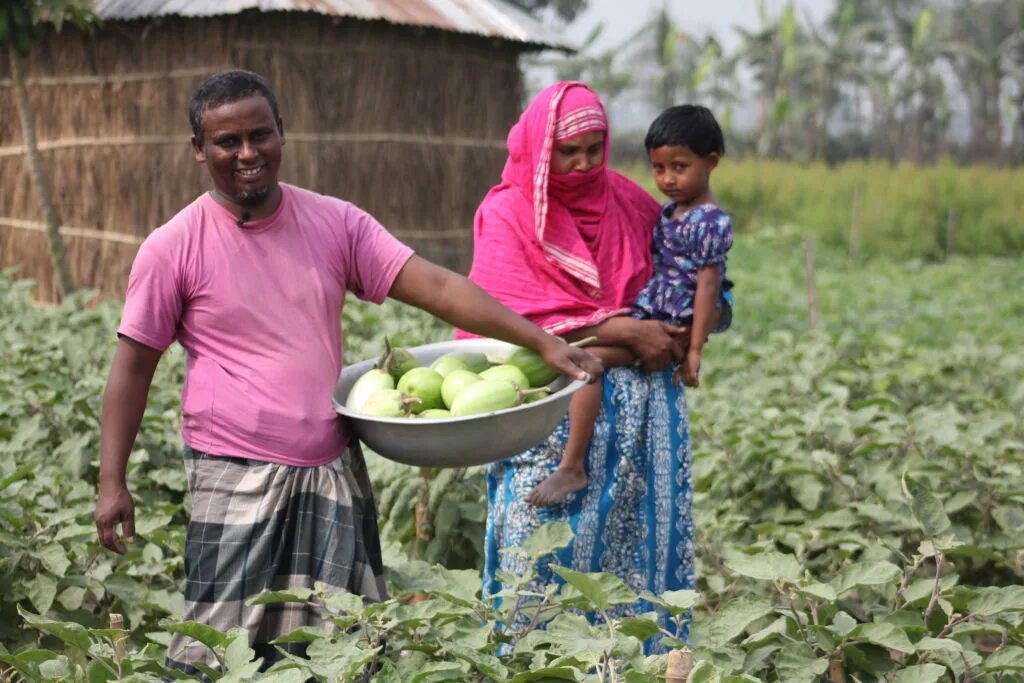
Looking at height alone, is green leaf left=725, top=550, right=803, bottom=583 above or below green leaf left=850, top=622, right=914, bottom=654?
above

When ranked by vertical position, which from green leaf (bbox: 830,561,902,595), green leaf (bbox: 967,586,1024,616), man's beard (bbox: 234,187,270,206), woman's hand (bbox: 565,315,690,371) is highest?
man's beard (bbox: 234,187,270,206)

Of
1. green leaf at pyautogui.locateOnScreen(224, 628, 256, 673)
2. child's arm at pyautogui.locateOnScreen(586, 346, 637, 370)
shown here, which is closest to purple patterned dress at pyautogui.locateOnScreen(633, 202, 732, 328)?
child's arm at pyautogui.locateOnScreen(586, 346, 637, 370)

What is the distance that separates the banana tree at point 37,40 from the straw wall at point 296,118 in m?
0.22

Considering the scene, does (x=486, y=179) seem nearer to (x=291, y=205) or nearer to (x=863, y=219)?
(x=291, y=205)

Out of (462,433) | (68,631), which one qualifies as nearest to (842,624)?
(462,433)

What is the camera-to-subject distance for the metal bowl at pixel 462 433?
7.14ft

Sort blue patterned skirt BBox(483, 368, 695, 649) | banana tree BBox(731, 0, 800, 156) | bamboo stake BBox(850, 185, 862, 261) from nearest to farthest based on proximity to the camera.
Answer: blue patterned skirt BBox(483, 368, 695, 649) < bamboo stake BBox(850, 185, 862, 261) < banana tree BBox(731, 0, 800, 156)

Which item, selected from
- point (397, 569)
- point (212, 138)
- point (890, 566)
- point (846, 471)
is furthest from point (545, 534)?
point (846, 471)

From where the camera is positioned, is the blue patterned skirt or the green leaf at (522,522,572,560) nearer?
the green leaf at (522,522,572,560)

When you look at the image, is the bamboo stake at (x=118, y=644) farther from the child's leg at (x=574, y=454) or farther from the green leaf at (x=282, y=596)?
the child's leg at (x=574, y=454)

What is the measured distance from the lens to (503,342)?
2609mm

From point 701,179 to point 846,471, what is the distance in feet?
5.22

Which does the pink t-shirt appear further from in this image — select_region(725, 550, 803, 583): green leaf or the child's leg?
select_region(725, 550, 803, 583): green leaf

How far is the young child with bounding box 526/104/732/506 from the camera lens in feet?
9.28
